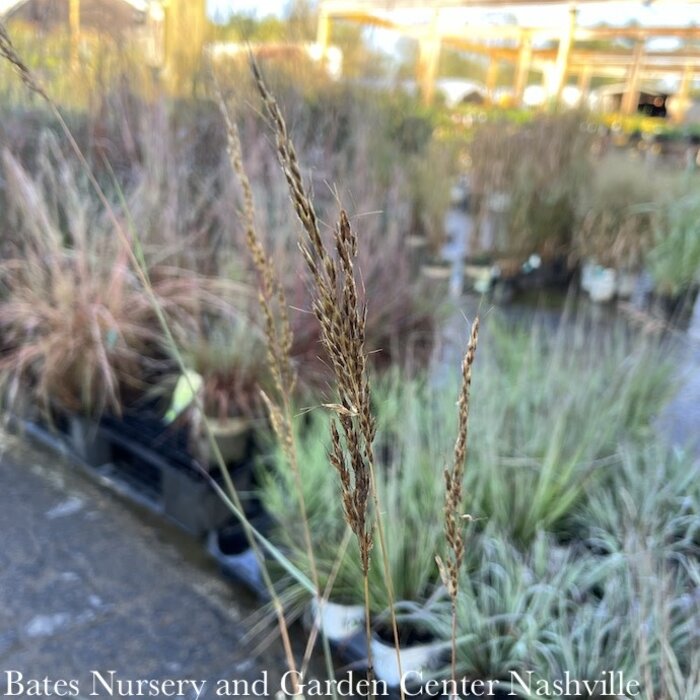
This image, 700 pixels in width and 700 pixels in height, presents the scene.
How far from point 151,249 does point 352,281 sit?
2321 mm

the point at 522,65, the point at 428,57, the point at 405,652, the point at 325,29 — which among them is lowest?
the point at 405,652

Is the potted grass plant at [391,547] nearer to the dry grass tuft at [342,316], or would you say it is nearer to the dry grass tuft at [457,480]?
the dry grass tuft at [457,480]

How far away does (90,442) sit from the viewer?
244 cm

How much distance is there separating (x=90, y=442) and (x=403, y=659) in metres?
1.54

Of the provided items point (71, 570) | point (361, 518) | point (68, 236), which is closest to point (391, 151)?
point (68, 236)

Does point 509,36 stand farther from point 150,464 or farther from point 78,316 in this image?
point 150,464

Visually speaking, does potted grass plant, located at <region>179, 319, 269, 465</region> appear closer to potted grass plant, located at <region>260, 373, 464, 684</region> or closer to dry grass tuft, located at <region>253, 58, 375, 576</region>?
potted grass plant, located at <region>260, 373, 464, 684</region>

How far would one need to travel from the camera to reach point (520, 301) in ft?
16.3

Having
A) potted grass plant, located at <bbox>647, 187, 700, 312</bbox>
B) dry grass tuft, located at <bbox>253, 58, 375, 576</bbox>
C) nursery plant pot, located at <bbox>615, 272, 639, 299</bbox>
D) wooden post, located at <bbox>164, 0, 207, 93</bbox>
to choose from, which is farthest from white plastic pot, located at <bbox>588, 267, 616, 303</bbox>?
dry grass tuft, located at <bbox>253, 58, 375, 576</bbox>

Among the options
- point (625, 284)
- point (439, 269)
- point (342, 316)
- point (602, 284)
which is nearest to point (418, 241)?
point (439, 269)

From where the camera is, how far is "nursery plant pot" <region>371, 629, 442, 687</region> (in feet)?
4.83

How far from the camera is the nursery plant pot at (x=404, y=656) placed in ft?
4.83

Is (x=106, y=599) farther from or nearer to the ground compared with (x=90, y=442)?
nearer to the ground

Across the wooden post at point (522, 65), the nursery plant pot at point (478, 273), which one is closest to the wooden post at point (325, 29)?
the nursery plant pot at point (478, 273)
